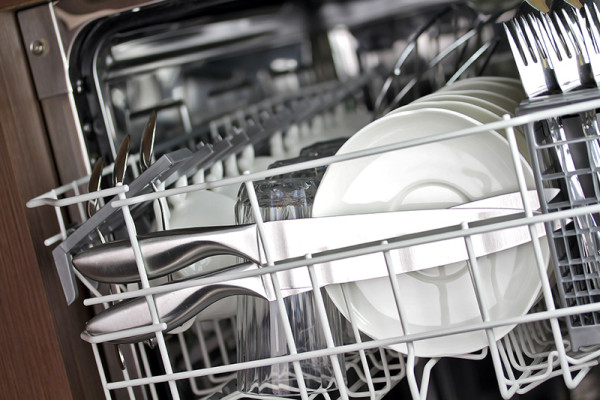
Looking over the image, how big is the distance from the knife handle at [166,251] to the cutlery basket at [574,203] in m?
0.21

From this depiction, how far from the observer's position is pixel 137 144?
38.0 inches

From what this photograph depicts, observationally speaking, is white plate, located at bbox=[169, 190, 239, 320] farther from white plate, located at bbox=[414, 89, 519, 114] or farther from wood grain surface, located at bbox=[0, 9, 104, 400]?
white plate, located at bbox=[414, 89, 519, 114]

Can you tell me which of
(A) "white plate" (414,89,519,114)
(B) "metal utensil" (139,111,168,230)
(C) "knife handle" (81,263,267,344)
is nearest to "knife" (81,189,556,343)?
(C) "knife handle" (81,263,267,344)

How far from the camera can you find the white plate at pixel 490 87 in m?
0.67

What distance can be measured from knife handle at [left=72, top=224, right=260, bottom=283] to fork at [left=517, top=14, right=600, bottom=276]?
23 centimetres

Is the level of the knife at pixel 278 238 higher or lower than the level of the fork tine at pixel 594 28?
lower

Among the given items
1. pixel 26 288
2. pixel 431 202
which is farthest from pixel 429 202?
pixel 26 288

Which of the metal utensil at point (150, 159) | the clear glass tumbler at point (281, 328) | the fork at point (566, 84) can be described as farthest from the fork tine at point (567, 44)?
the metal utensil at point (150, 159)

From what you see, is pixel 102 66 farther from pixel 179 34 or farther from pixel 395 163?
pixel 179 34

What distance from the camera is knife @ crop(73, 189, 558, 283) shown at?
459 millimetres

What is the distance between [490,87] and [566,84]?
0.22m

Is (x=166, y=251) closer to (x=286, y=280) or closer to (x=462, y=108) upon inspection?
(x=286, y=280)

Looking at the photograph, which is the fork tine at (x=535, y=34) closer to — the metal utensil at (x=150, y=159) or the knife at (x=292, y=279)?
the knife at (x=292, y=279)

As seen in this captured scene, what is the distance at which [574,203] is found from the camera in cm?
44
